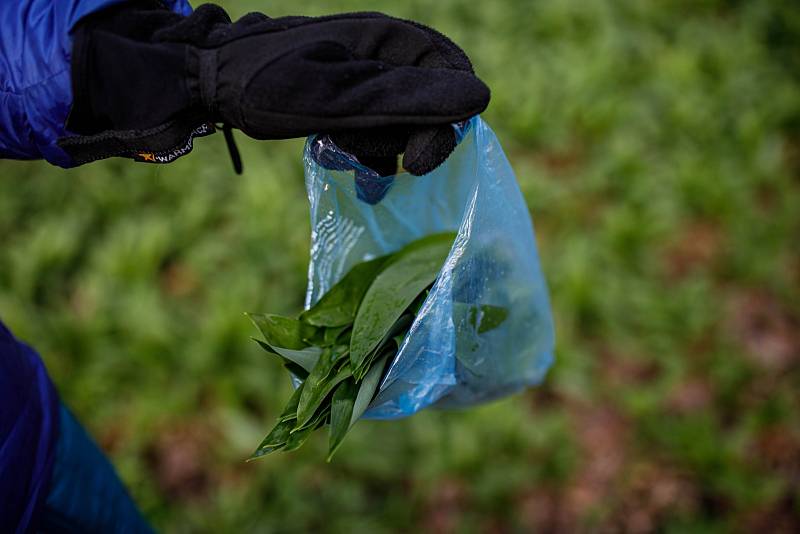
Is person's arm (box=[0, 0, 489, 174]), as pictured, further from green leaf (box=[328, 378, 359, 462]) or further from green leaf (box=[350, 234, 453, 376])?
green leaf (box=[328, 378, 359, 462])

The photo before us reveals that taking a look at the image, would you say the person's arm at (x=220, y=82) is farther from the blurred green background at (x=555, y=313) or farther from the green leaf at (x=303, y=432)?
the blurred green background at (x=555, y=313)

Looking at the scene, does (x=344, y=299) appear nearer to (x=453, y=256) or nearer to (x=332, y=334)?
(x=332, y=334)

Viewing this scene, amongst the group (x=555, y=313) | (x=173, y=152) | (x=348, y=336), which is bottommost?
(x=555, y=313)

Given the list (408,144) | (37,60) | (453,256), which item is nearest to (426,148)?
(408,144)

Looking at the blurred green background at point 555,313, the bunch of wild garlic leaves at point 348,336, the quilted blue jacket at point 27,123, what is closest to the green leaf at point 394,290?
the bunch of wild garlic leaves at point 348,336

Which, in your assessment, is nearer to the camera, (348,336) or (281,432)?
(281,432)

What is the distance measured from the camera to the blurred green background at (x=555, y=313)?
2150 millimetres

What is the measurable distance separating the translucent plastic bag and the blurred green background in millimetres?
793

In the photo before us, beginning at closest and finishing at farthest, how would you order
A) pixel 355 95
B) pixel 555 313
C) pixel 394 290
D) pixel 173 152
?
pixel 355 95 → pixel 173 152 → pixel 394 290 → pixel 555 313

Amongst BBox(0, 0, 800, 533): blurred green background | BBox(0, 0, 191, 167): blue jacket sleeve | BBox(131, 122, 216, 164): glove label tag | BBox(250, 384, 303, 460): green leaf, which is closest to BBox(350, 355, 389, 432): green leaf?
BBox(250, 384, 303, 460): green leaf

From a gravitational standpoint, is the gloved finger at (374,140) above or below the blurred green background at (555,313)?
above

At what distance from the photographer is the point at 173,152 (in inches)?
43.4

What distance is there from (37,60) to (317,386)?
69 cm

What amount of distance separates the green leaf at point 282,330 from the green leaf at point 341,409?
155 millimetres
